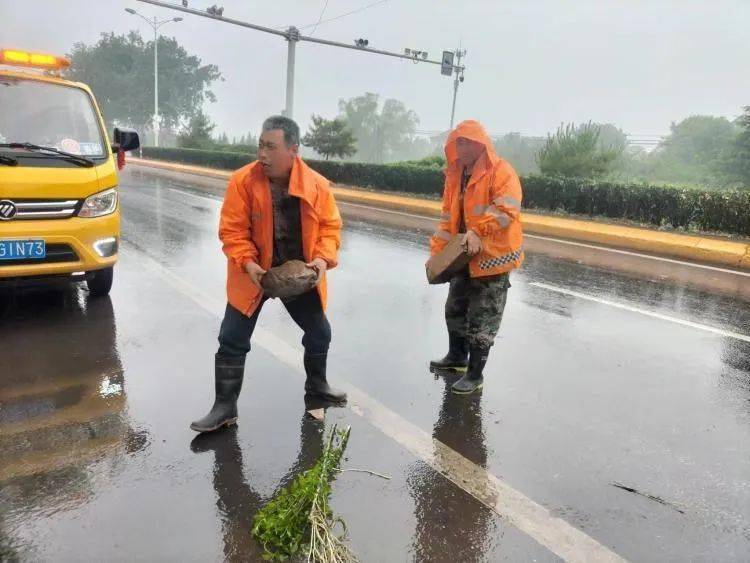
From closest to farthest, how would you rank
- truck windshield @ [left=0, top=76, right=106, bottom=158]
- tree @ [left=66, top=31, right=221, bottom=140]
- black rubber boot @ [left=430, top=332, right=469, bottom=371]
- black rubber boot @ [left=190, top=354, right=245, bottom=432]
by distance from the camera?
black rubber boot @ [left=190, top=354, right=245, bottom=432] < black rubber boot @ [left=430, top=332, right=469, bottom=371] < truck windshield @ [left=0, top=76, right=106, bottom=158] < tree @ [left=66, top=31, right=221, bottom=140]

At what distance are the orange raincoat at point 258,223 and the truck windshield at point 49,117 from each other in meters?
2.81

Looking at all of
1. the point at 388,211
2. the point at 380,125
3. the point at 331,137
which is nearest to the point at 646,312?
the point at 388,211

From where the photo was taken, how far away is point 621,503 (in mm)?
2756

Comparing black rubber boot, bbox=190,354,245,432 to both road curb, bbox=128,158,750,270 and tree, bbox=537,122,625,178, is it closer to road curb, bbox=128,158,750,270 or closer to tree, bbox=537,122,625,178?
road curb, bbox=128,158,750,270

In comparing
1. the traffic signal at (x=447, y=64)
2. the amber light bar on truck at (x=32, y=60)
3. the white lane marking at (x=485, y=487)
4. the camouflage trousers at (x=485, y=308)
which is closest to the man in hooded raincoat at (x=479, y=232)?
the camouflage trousers at (x=485, y=308)

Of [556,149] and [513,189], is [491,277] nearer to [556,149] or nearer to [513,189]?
[513,189]

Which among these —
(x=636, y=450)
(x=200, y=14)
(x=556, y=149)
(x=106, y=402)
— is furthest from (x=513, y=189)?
(x=200, y=14)

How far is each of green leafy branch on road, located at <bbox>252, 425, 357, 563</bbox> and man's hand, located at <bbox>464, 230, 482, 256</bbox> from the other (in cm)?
171

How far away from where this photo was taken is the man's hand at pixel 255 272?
3.08m

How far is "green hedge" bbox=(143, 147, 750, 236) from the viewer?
1098cm

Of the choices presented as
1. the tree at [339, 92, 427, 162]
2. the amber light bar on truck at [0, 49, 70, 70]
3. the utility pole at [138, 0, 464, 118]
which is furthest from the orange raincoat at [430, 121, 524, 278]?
the tree at [339, 92, 427, 162]

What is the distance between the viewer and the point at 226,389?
10.7 ft

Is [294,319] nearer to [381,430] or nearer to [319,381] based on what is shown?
[319,381]

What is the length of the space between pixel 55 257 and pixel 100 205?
0.56 m
